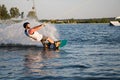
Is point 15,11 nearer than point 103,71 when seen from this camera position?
No

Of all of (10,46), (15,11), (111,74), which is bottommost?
(111,74)

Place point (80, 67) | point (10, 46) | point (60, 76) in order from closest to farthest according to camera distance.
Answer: point (60, 76)
point (80, 67)
point (10, 46)

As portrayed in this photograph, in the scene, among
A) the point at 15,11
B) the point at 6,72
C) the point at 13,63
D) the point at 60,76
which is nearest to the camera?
the point at 60,76

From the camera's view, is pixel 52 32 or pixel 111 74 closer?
pixel 111 74

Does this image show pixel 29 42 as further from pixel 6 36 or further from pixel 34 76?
pixel 34 76

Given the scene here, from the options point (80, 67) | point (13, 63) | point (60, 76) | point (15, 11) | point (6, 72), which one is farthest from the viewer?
point (15, 11)

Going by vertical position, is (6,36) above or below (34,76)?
above

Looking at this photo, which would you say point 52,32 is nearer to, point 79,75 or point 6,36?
point 6,36

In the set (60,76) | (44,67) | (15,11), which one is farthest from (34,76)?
(15,11)

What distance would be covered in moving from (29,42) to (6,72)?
12.5 metres

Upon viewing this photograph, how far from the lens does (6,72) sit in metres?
12.3

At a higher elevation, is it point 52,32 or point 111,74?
point 52,32

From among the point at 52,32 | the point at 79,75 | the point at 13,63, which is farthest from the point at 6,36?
the point at 79,75

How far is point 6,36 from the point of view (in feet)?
83.3
